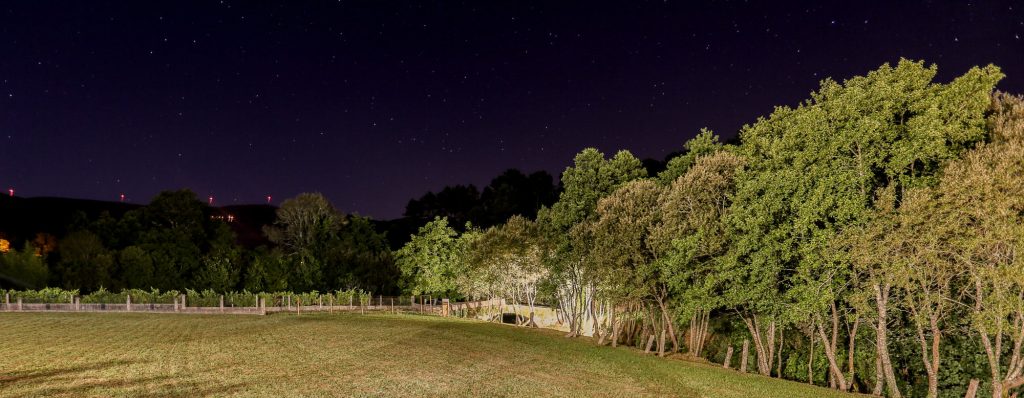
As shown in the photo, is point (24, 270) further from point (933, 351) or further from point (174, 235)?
point (933, 351)

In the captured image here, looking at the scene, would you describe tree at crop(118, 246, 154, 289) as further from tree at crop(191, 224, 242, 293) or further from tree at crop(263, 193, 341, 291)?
tree at crop(263, 193, 341, 291)

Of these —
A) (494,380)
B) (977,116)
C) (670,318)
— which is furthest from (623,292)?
(977,116)

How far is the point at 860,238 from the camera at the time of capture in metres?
23.0

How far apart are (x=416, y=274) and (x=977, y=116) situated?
209ft

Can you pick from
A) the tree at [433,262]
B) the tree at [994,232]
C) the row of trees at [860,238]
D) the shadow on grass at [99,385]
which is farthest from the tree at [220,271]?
the tree at [994,232]

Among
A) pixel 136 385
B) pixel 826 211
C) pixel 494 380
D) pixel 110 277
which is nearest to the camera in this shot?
pixel 136 385

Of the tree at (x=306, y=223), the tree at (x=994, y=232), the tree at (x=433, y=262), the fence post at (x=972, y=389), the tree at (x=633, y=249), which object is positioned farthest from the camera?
the tree at (x=306, y=223)

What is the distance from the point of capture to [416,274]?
3063 inches

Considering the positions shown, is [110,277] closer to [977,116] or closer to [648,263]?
[648,263]

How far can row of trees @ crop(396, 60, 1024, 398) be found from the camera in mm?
20703

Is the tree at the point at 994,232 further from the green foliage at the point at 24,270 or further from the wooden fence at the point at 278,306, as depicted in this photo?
the green foliage at the point at 24,270

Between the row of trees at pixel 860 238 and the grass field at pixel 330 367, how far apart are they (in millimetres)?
4136

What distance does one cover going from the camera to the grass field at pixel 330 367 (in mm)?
18266

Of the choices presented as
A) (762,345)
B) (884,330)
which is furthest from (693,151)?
(884,330)
